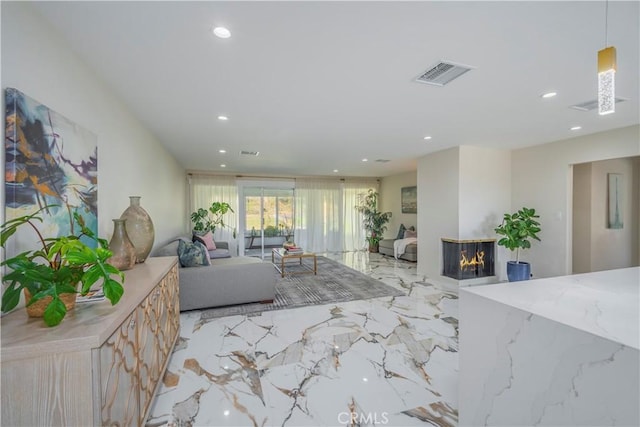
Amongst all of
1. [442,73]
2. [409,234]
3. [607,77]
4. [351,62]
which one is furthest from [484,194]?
[351,62]

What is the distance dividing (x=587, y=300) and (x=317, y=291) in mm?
3315

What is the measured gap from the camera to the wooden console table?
93 centimetres

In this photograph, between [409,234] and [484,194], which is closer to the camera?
[484,194]

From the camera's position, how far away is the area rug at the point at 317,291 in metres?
3.48

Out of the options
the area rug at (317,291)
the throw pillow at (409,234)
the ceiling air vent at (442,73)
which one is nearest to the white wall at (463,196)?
the area rug at (317,291)

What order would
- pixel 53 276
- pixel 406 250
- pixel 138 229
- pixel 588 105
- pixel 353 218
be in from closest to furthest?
pixel 53 276 < pixel 138 229 < pixel 588 105 < pixel 406 250 < pixel 353 218

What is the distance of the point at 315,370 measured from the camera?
216 centimetres

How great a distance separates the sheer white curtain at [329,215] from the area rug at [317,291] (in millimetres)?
2582

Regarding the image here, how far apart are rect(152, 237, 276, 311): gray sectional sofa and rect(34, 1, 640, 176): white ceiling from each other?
5.97ft

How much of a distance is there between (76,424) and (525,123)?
4662 mm

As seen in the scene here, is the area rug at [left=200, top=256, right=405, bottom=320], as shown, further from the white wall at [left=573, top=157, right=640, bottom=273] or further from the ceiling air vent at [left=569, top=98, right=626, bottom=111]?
the white wall at [left=573, top=157, right=640, bottom=273]

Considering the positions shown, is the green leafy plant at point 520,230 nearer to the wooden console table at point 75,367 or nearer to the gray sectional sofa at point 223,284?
the gray sectional sofa at point 223,284

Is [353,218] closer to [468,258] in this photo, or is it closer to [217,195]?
[217,195]

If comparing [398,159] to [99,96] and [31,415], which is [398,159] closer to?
[99,96]
